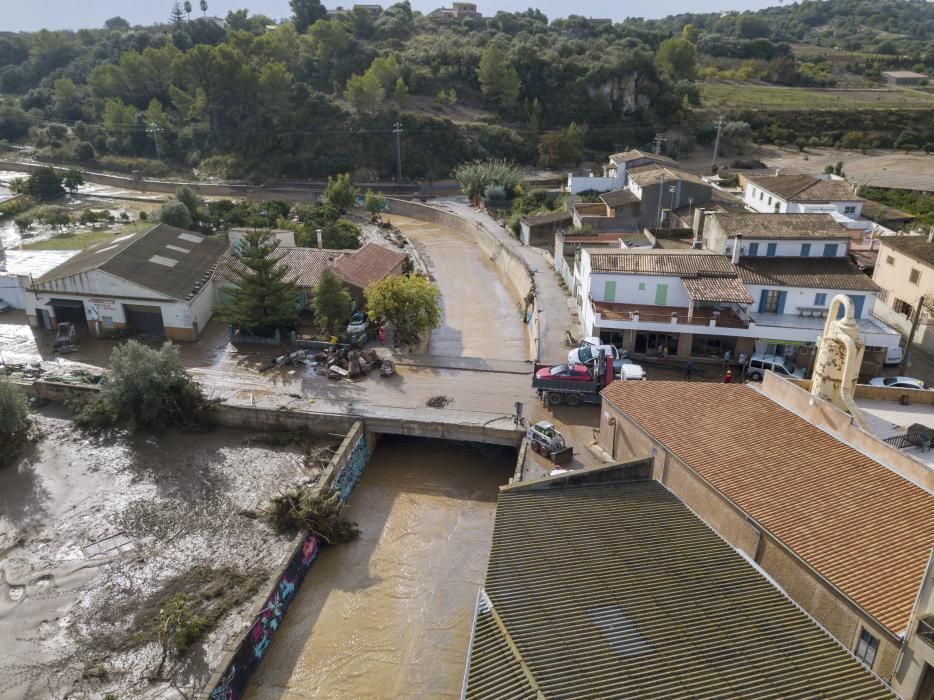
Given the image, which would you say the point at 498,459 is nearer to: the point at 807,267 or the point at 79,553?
the point at 79,553

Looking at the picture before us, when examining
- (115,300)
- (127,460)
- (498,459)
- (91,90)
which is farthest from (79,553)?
(91,90)

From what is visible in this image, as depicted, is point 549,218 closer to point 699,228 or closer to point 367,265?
point 699,228

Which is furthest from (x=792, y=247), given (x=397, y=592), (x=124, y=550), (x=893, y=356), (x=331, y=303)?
(x=124, y=550)

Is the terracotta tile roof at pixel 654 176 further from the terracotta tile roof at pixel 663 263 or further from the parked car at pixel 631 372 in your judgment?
the parked car at pixel 631 372

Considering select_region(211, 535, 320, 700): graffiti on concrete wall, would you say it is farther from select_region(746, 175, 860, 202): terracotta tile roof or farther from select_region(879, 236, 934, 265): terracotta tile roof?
select_region(746, 175, 860, 202): terracotta tile roof

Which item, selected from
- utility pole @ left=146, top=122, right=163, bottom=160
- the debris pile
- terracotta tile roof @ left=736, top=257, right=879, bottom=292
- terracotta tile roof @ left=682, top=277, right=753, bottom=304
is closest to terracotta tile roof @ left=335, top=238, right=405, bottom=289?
the debris pile

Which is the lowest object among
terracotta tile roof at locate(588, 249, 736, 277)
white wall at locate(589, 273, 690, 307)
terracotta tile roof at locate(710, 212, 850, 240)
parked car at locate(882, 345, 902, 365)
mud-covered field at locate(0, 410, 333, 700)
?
mud-covered field at locate(0, 410, 333, 700)
